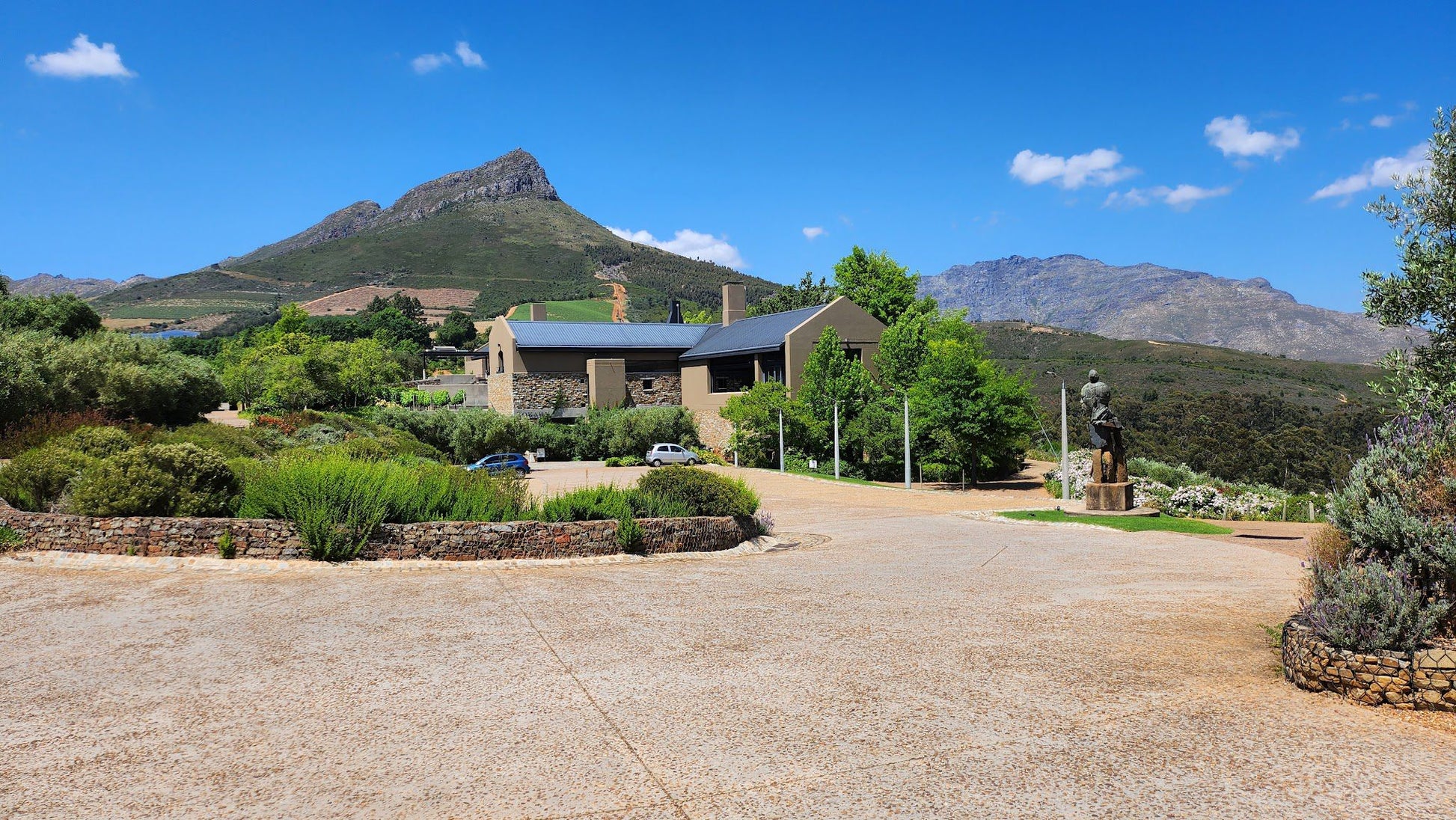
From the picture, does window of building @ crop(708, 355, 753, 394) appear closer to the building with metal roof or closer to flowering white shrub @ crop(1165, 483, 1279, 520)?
the building with metal roof

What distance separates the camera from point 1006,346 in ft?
317

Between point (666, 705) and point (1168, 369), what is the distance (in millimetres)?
83619

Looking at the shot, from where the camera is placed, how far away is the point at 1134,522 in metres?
20.5

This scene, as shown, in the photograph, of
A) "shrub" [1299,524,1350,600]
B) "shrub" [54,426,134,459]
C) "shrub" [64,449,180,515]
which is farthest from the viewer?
"shrub" [54,426,134,459]

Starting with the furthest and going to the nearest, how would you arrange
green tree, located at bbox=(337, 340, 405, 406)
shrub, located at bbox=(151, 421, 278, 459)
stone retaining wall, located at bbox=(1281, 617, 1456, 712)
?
green tree, located at bbox=(337, 340, 405, 406)
shrub, located at bbox=(151, 421, 278, 459)
stone retaining wall, located at bbox=(1281, 617, 1456, 712)

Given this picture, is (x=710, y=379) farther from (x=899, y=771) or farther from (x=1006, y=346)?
(x=1006, y=346)

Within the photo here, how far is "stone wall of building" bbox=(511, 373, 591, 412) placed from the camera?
5144cm

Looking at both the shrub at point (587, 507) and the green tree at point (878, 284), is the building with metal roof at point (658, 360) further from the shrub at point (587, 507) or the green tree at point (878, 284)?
the shrub at point (587, 507)

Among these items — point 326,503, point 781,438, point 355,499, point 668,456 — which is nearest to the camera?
point 326,503

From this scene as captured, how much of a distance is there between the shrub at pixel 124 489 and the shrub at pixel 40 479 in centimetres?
44

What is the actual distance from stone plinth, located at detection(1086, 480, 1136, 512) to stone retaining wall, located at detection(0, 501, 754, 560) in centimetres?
1395

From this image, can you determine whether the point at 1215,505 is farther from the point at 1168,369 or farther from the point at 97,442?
the point at 1168,369

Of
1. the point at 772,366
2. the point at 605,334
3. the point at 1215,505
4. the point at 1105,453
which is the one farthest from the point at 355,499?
the point at 605,334

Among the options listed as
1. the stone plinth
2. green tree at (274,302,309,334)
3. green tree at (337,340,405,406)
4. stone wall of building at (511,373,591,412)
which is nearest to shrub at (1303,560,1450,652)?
the stone plinth
